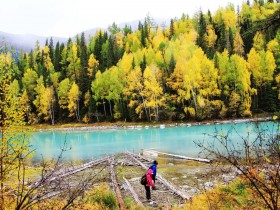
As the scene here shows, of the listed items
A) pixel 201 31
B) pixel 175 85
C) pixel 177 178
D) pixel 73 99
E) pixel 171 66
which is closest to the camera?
pixel 177 178

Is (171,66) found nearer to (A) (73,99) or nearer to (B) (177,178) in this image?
(A) (73,99)

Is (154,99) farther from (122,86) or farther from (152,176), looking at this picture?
(152,176)

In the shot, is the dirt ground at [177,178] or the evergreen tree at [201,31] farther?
the evergreen tree at [201,31]

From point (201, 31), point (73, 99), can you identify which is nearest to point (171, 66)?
point (73, 99)

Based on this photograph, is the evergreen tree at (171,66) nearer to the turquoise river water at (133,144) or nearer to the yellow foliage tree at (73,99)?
the turquoise river water at (133,144)

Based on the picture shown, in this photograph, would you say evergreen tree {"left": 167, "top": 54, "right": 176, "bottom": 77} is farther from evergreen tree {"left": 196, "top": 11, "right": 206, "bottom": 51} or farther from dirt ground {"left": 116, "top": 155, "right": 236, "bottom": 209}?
dirt ground {"left": 116, "top": 155, "right": 236, "bottom": 209}

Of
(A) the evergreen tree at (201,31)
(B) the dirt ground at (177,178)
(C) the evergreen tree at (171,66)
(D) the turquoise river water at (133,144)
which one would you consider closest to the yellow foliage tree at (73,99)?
(C) the evergreen tree at (171,66)

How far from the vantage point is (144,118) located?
186 feet

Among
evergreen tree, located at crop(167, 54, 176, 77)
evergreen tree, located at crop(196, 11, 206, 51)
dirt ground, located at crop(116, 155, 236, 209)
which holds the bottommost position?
dirt ground, located at crop(116, 155, 236, 209)

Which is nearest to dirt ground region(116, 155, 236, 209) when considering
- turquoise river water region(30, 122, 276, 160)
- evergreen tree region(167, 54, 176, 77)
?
turquoise river water region(30, 122, 276, 160)

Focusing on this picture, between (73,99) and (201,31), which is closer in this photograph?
(73,99)

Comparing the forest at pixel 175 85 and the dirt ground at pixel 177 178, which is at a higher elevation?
the forest at pixel 175 85

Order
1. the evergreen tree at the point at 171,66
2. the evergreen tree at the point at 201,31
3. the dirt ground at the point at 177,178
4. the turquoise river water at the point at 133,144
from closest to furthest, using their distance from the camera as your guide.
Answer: the dirt ground at the point at 177,178 < the turquoise river water at the point at 133,144 < the evergreen tree at the point at 171,66 < the evergreen tree at the point at 201,31

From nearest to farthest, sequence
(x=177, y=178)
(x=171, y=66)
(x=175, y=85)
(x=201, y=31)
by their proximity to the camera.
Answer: (x=177, y=178) < (x=175, y=85) < (x=171, y=66) < (x=201, y=31)
